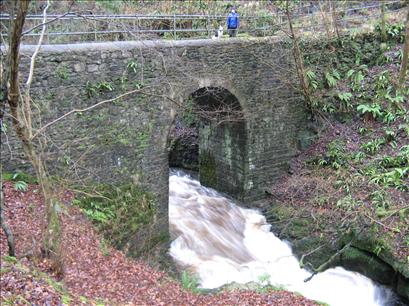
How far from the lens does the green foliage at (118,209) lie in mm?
10062

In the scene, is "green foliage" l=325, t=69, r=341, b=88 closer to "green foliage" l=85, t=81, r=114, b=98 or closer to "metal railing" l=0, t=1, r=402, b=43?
"metal railing" l=0, t=1, r=402, b=43

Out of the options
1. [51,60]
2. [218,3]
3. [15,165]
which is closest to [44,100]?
[51,60]

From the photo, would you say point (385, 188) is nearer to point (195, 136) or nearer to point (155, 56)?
point (155, 56)

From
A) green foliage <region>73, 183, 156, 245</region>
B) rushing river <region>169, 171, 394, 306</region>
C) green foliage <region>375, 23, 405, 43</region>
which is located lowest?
rushing river <region>169, 171, 394, 306</region>

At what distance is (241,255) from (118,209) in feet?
11.8

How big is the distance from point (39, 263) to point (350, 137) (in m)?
10.6

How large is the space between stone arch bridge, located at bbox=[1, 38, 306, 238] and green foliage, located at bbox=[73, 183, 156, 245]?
0.30 meters

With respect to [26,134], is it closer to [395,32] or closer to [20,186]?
[20,186]

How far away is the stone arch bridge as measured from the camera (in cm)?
974

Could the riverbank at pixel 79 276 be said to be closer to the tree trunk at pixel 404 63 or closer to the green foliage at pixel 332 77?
the green foliage at pixel 332 77

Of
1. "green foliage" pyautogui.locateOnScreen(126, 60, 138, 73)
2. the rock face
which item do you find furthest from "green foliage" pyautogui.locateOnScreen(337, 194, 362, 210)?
"green foliage" pyautogui.locateOnScreen(126, 60, 138, 73)

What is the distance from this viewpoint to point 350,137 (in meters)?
14.4

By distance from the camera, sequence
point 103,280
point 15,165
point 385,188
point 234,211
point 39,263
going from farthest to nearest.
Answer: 1. point 234,211
2. point 385,188
3. point 15,165
4. point 103,280
5. point 39,263

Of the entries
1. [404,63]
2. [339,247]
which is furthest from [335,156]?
[404,63]
